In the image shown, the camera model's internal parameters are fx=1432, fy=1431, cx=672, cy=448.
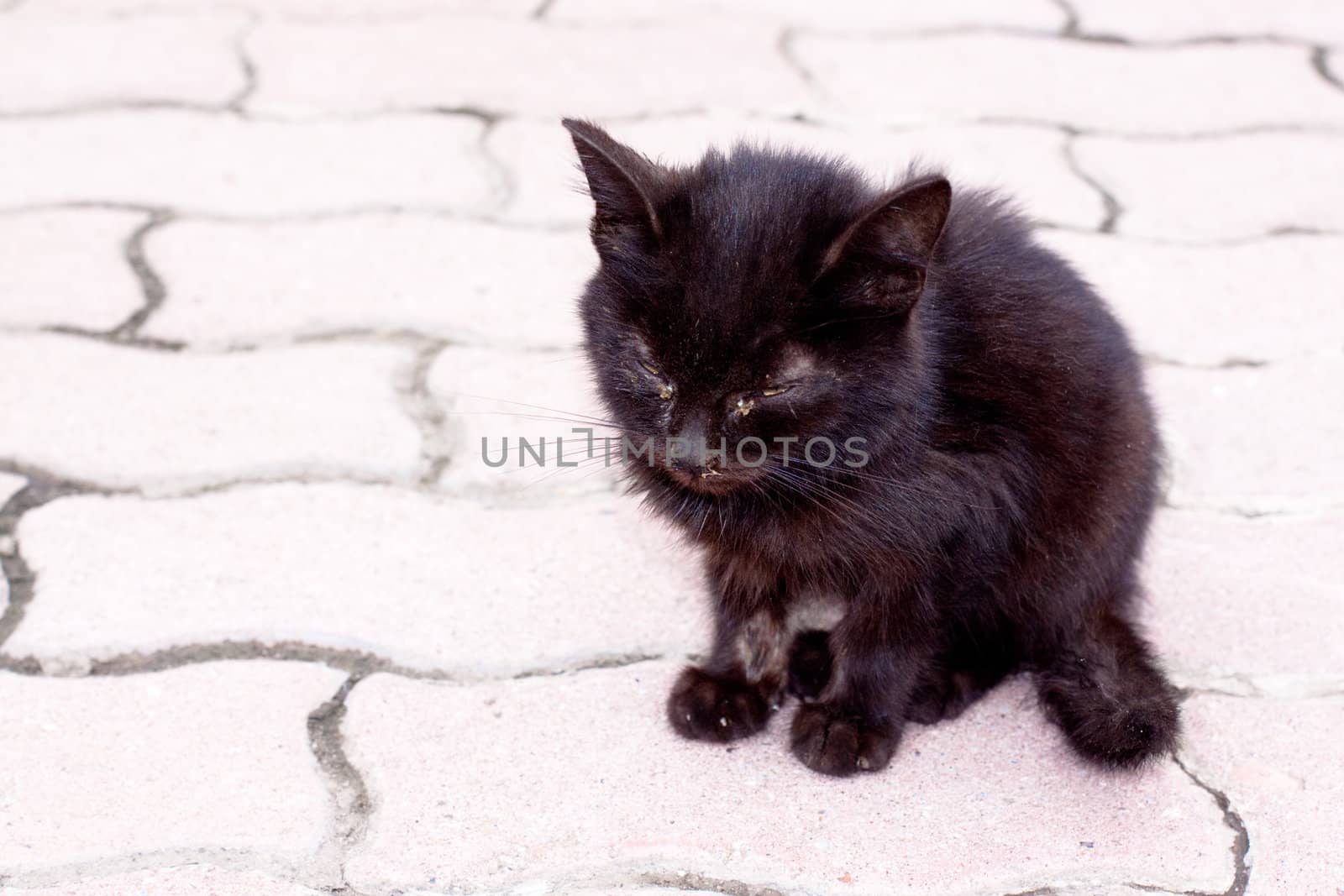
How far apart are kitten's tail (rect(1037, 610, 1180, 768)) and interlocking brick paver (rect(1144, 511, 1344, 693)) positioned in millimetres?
139

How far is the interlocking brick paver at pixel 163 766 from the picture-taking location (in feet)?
5.77

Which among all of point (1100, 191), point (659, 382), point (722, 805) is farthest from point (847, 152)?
point (722, 805)

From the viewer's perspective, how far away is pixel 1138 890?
1.72 meters

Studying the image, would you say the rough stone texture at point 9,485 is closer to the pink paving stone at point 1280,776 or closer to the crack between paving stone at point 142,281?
the crack between paving stone at point 142,281

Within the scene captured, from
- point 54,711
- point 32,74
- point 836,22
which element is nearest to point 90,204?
point 32,74

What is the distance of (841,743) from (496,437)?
3.17 feet

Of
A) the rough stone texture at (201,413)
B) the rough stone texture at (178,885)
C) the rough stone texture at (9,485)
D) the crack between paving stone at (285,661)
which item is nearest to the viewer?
the rough stone texture at (178,885)

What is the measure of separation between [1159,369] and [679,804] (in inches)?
55.8

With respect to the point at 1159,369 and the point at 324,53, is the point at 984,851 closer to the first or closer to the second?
the point at 1159,369

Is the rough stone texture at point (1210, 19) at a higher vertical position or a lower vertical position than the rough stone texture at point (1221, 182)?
higher

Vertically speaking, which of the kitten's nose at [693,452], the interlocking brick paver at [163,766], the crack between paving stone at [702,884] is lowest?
the interlocking brick paver at [163,766]

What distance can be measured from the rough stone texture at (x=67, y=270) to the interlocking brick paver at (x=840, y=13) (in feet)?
5.03

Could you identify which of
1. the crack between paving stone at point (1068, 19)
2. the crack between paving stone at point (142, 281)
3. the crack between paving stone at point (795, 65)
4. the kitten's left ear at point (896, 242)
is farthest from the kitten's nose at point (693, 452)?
the crack between paving stone at point (1068, 19)

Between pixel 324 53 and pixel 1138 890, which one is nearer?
pixel 1138 890
